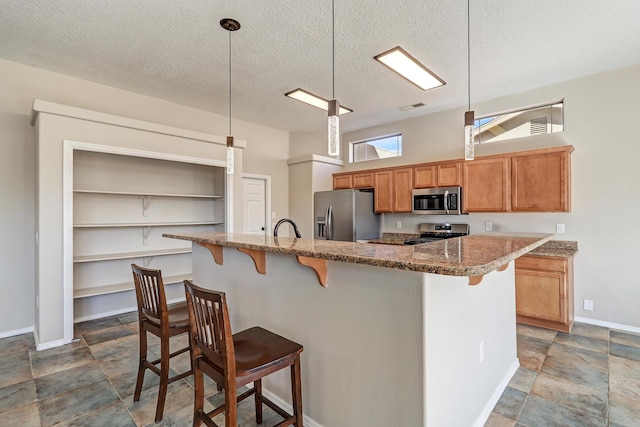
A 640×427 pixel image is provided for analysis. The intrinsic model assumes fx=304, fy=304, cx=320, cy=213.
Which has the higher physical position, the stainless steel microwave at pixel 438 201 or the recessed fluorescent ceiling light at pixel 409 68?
the recessed fluorescent ceiling light at pixel 409 68

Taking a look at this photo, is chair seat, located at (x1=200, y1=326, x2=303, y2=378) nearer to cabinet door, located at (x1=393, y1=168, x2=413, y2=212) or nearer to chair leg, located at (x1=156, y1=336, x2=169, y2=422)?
chair leg, located at (x1=156, y1=336, x2=169, y2=422)

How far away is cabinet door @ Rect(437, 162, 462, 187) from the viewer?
14.2 ft

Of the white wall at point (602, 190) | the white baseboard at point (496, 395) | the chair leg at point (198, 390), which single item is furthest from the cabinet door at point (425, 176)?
the chair leg at point (198, 390)

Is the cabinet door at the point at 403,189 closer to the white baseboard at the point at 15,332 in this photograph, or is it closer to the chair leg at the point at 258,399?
the chair leg at the point at 258,399

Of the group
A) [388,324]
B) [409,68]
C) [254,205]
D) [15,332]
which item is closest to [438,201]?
[409,68]

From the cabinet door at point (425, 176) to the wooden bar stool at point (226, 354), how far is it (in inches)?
142

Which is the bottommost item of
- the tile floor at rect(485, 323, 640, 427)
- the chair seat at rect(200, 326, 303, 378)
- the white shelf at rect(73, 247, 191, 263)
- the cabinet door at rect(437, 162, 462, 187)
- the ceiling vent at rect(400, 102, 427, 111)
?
the tile floor at rect(485, 323, 640, 427)

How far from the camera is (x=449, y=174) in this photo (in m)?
4.41

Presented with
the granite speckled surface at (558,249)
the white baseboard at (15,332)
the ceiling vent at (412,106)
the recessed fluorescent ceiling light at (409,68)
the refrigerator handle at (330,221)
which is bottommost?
the white baseboard at (15,332)

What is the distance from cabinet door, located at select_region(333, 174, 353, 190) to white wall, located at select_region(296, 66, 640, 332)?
2609 millimetres

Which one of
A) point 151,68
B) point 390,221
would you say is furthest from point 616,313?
point 151,68

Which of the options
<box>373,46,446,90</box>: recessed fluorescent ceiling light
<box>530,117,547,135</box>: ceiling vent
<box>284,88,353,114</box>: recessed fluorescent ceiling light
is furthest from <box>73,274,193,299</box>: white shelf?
<box>530,117,547,135</box>: ceiling vent

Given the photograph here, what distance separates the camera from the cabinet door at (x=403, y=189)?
15.8 ft

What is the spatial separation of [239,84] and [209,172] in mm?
1596
